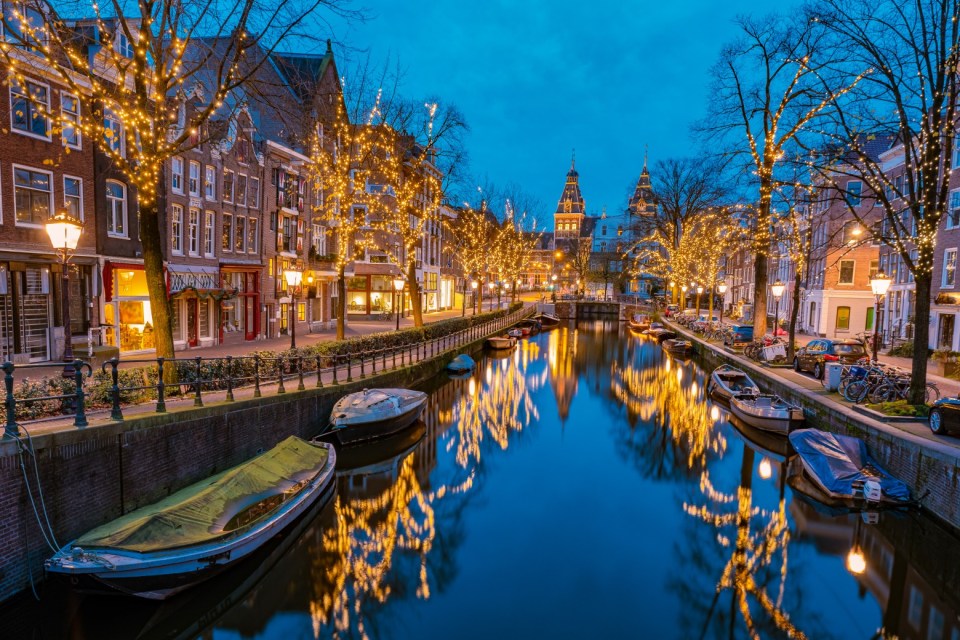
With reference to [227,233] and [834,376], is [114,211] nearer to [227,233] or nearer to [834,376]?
[227,233]

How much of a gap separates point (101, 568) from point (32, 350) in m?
15.9

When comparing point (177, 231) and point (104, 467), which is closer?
point (104, 467)

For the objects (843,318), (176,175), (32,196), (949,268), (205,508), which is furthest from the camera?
(843,318)

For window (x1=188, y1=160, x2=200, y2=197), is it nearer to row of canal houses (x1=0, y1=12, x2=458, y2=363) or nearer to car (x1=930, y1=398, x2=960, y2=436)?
row of canal houses (x1=0, y1=12, x2=458, y2=363)

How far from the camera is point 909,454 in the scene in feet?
44.4

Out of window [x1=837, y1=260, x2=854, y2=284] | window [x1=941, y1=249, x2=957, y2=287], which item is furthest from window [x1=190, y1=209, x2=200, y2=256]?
window [x1=837, y1=260, x2=854, y2=284]

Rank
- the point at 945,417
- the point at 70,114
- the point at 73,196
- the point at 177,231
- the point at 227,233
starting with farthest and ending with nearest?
the point at 227,233 < the point at 177,231 < the point at 73,196 < the point at 70,114 < the point at 945,417

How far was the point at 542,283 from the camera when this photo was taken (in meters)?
144

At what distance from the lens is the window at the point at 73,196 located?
20953 mm

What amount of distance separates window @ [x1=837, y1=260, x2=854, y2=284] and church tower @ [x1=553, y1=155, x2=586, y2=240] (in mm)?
116644

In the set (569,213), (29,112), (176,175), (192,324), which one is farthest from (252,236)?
(569,213)

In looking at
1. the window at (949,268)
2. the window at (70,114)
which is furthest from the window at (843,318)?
the window at (70,114)

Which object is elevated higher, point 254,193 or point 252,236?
point 254,193

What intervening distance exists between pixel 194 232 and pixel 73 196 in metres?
7.42
